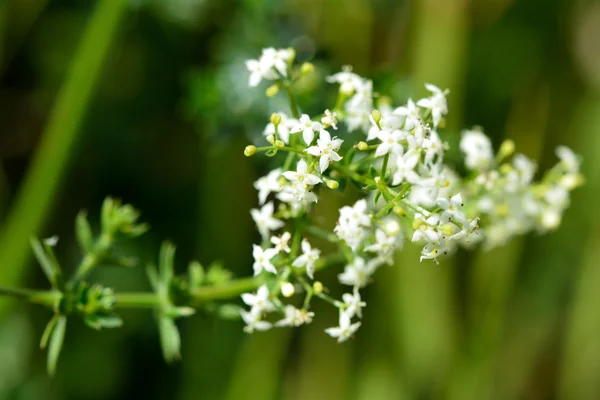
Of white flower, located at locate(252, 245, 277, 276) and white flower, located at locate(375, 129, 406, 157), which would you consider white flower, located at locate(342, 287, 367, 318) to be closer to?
white flower, located at locate(252, 245, 277, 276)

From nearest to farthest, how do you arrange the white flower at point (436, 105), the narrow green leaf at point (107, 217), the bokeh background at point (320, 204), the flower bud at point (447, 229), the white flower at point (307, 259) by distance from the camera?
the flower bud at point (447, 229) < the white flower at point (307, 259) < the white flower at point (436, 105) < the narrow green leaf at point (107, 217) < the bokeh background at point (320, 204)

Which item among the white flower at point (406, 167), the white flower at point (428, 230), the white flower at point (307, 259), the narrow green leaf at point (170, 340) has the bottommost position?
the narrow green leaf at point (170, 340)

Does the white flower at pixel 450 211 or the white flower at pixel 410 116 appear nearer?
the white flower at pixel 450 211

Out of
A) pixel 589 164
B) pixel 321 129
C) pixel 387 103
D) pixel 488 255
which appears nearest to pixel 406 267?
pixel 488 255

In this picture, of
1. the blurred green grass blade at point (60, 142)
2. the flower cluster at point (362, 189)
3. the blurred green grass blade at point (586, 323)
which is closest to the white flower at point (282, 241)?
the flower cluster at point (362, 189)

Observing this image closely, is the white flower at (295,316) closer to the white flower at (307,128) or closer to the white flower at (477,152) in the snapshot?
the white flower at (307,128)

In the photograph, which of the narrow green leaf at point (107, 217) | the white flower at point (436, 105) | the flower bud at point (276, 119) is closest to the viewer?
the flower bud at point (276, 119)

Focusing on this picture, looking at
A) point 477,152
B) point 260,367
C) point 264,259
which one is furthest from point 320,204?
point 264,259
